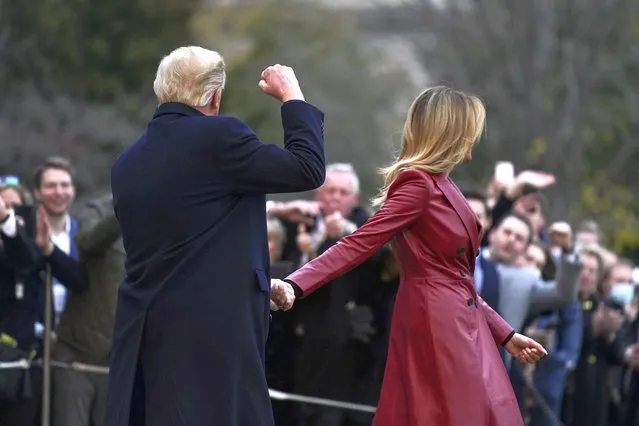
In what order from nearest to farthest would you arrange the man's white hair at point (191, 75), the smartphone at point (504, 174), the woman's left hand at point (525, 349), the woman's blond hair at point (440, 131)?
the man's white hair at point (191, 75), the woman's blond hair at point (440, 131), the woman's left hand at point (525, 349), the smartphone at point (504, 174)

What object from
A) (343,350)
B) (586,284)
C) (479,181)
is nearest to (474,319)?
(343,350)

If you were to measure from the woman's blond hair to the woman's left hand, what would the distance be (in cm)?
81

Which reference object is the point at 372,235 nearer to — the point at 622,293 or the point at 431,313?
the point at 431,313

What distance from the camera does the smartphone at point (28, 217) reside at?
10930 mm

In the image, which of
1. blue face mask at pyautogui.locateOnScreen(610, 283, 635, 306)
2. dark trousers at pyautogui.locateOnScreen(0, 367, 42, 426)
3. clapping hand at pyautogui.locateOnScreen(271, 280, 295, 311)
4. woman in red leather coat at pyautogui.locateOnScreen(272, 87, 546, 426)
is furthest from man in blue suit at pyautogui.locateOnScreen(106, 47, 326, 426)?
blue face mask at pyautogui.locateOnScreen(610, 283, 635, 306)

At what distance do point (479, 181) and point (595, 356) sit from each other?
20.9m

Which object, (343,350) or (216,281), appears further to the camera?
(343,350)

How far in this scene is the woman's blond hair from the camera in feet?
25.5

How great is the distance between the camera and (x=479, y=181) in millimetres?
36562

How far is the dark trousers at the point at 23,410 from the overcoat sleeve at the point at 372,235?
3.99 metres

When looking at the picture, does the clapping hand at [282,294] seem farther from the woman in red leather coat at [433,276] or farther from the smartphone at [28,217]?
the smartphone at [28,217]

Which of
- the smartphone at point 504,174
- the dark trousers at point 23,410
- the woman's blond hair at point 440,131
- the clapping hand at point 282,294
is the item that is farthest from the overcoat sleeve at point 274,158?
the smartphone at point 504,174

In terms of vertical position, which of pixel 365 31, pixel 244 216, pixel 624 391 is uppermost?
pixel 365 31

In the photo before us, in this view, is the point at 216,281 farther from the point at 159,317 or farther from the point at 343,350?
the point at 343,350
